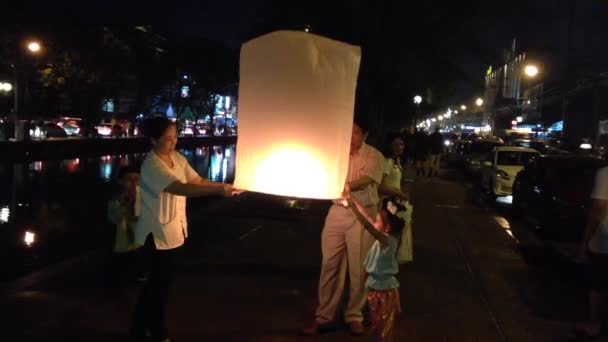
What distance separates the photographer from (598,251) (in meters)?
5.79

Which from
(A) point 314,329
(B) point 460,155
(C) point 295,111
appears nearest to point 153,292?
(A) point 314,329

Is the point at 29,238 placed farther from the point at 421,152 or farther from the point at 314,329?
the point at 421,152

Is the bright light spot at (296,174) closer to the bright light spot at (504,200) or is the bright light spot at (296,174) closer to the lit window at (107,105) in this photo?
the bright light spot at (504,200)

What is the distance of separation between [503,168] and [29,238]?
12826 millimetres

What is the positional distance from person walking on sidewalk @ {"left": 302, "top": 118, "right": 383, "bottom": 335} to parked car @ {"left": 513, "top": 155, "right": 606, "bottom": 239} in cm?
673

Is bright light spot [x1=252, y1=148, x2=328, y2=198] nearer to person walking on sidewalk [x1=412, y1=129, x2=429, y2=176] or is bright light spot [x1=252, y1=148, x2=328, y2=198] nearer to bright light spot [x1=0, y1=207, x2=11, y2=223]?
bright light spot [x1=0, y1=207, x2=11, y2=223]

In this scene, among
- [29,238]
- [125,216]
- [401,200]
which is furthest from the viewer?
[29,238]

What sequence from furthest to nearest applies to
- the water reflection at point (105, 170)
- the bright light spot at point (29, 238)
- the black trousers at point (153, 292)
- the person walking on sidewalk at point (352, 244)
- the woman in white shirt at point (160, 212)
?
the water reflection at point (105, 170) < the bright light spot at point (29, 238) < the person walking on sidewalk at point (352, 244) < the black trousers at point (153, 292) < the woman in white shirt at point (160, 212)

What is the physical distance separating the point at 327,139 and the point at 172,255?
1608 mm

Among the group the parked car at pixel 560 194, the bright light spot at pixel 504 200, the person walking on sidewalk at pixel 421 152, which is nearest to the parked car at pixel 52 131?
the person walking on sidewalk at pixel 421 152

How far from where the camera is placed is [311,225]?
37.4ft

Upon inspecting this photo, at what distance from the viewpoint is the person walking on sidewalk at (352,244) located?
17.4 feet

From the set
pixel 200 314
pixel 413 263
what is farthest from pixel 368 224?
pixel 413 263

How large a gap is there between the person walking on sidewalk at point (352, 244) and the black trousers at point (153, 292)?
4.22 ft
